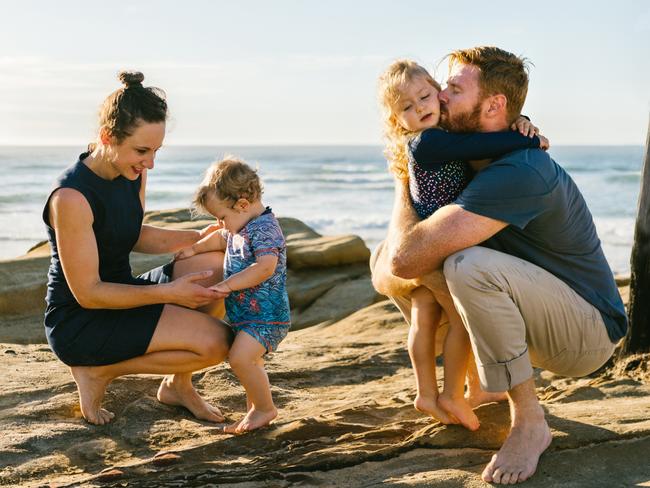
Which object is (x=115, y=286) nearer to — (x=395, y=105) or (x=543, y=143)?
(x=395, y=105)

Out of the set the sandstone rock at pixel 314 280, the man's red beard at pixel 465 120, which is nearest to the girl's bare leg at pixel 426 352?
the man's red beard at pixel 465 120

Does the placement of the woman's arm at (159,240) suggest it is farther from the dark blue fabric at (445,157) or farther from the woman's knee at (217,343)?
the dark blue fabric at (445,157)

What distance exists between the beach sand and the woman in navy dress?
0.88ft

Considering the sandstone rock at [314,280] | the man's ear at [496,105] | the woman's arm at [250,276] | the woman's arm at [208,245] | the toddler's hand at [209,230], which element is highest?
the man's ear at [496,105]

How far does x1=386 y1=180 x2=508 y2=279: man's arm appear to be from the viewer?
317 cm

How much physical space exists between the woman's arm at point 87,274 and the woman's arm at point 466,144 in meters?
1.17

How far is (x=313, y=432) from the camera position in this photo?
11.8ft

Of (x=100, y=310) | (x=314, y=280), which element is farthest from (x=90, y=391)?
(x=314, y=280)

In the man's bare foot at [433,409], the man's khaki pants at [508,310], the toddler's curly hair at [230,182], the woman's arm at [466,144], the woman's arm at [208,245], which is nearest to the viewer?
the man's khaki pants at [508,310]

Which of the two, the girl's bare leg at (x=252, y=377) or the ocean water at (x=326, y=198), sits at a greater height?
the girl's bare leg at (x=252, y=377)

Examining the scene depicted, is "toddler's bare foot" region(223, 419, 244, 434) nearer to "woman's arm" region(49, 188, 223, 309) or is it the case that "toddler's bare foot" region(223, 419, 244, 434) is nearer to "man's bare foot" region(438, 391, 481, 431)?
"woman's arm" region(49, 188, 223, 309)

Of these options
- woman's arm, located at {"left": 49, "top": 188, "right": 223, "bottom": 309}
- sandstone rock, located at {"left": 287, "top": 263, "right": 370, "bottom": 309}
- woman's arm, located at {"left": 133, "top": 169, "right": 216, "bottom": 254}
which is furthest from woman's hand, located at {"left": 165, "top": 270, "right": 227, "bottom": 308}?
sandstone rock, located at {"left": 287, "top": 263, "right": 370, "bottom": 309}

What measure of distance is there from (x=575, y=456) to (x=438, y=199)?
3.75ft

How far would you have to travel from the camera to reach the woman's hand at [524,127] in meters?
3.38
